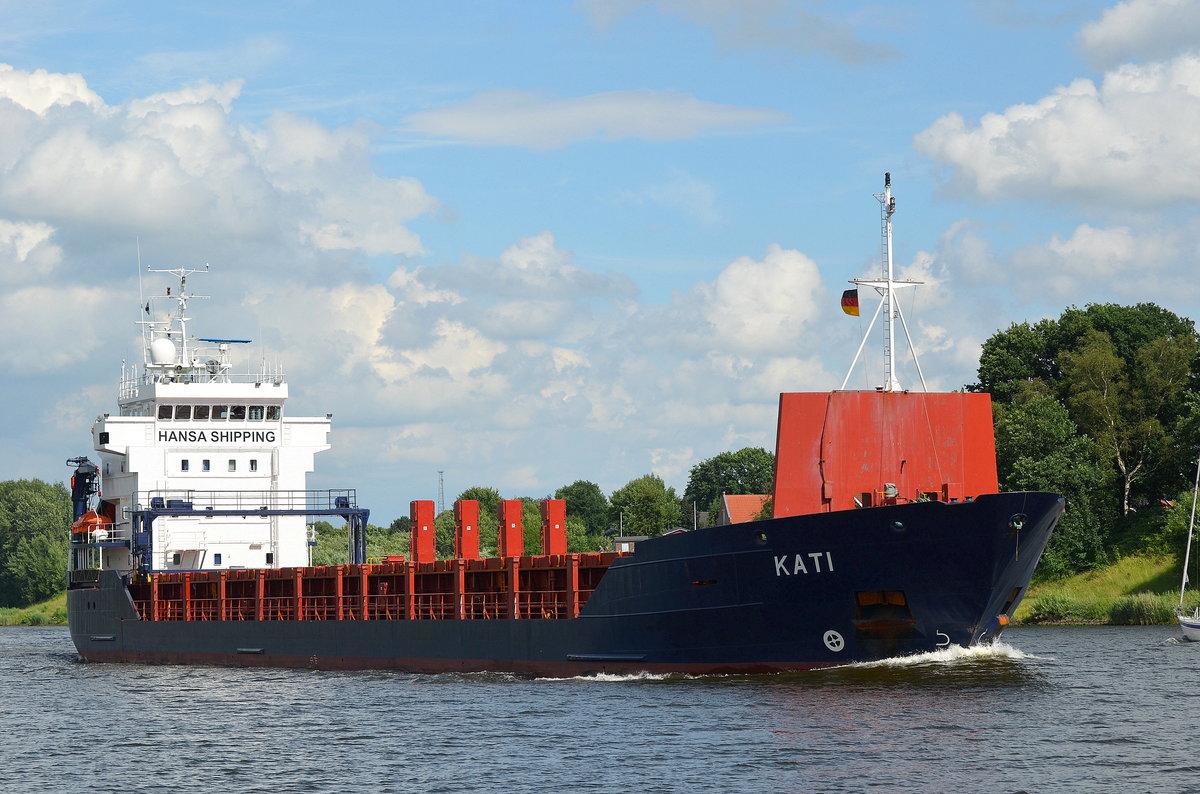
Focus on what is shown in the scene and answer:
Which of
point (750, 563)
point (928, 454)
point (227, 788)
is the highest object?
point (928, 454)

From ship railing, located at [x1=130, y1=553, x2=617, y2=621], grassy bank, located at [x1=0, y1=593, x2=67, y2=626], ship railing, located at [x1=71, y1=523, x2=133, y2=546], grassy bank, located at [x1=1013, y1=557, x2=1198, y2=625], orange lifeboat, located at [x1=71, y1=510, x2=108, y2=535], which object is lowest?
grassy bank, located at [x1=0, y1=593, x2=67, y2=626]

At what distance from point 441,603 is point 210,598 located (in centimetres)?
1031

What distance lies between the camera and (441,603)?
3631 centimetres

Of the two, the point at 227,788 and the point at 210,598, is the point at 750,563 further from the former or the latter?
the point at 210,598

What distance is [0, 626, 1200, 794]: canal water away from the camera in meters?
20.8

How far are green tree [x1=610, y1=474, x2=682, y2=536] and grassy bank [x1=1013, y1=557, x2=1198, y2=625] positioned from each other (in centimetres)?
4600

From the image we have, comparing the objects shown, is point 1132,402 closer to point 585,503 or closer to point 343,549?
point 343,549

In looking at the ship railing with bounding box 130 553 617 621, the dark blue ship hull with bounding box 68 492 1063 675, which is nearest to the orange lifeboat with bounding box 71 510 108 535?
the ship railing with bounding box 130 553 617 621

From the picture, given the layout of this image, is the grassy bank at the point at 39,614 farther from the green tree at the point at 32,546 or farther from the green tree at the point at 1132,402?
the green tree at the point at 1132,402

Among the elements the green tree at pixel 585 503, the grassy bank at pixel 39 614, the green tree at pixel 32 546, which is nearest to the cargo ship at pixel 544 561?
the grassy bank at pixel 39 614

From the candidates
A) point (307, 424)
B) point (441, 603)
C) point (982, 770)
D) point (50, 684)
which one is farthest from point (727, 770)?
point (307, 424)

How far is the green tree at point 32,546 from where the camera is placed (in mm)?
98938

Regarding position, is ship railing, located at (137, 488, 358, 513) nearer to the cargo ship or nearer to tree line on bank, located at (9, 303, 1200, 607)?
the cargo ship

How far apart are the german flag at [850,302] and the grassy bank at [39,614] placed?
77353 mm
